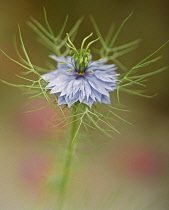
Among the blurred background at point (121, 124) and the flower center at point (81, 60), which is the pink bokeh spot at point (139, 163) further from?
the flower center at point (81, 60)

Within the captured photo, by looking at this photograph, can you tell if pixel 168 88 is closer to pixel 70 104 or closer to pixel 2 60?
pixel 2 60

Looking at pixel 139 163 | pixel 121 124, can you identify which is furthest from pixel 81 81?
pixel 121 124

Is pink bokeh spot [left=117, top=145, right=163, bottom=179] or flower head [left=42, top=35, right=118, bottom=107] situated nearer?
flower head [left=42, top=35, right=118, bottom=107]

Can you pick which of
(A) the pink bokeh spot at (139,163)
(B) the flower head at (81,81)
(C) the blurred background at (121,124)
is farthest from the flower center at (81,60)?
(A) the pink bokeh spot at (139,163)

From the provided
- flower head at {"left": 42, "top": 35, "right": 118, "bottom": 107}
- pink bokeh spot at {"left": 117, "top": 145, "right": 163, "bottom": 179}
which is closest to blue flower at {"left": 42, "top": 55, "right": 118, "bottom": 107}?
flower head at {"left": 42, "top": 35, "right": 118, "bottom": 107}

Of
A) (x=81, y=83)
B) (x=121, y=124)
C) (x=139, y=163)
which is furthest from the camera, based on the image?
(x=121, y=124)

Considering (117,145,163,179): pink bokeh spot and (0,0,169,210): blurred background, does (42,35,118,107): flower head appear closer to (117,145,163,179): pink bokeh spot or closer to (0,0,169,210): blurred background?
(0,0,169,210): blurred background

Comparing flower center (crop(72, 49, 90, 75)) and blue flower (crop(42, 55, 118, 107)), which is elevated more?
flower center (crop(72, 49, 90, 75))

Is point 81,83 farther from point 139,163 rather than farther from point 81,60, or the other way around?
point 139,163
